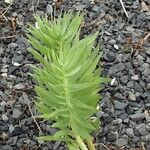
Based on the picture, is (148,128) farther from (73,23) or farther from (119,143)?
(73,23)

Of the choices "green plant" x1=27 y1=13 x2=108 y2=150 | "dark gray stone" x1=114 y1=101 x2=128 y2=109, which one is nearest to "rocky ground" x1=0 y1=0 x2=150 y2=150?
"dark gray stone" x1=114 y1=101 x2=128 y2=109

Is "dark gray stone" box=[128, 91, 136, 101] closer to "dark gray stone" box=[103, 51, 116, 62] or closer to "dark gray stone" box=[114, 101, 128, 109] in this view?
"dark gray stone" box=[114, 101, 128, 109]

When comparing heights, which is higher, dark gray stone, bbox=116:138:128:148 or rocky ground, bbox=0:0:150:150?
rocky ground, bbox=0:0:150:150

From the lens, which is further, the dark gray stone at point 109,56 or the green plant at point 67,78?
the dark gray stone at point 109,56

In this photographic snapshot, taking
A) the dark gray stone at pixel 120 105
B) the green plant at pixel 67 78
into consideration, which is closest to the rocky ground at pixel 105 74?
the dark gray stone at pixel 120 105

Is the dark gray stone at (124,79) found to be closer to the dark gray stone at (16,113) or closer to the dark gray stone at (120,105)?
the dark gray stone at (120,105)

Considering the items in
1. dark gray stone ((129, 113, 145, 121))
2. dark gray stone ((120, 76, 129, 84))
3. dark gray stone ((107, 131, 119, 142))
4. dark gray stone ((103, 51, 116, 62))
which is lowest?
dark gray stone ((107, 131, 119, 142))

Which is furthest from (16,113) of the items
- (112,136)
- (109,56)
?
(109,56)

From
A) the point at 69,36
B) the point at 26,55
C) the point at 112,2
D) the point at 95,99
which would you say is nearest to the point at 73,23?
the point at 69,36
